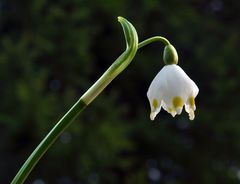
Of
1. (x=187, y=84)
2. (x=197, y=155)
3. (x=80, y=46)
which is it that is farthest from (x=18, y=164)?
(x=187, y=84)

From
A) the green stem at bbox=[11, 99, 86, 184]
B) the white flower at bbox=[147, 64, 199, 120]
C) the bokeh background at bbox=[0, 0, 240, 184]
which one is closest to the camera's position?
the green stem at bbox=[11, 99, 86, 184]

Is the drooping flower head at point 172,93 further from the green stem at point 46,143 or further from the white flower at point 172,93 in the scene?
the green stem at point 46,143

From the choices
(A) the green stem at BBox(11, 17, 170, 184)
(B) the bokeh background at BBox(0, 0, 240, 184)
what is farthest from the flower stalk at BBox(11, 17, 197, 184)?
(B) the bokeh background at BBox(0, 0, 240, 184)

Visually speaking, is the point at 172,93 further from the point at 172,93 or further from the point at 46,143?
the point at 46,143

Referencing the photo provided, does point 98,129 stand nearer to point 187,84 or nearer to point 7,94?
point 7,94

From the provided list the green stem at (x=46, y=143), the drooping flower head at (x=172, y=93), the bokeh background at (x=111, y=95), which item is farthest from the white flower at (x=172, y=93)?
the bokeh background at (x=111, y=95)

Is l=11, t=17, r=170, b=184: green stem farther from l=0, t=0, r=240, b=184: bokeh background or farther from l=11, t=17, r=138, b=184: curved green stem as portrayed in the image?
l=0, t=0, r=240, b=184: bokeh background
